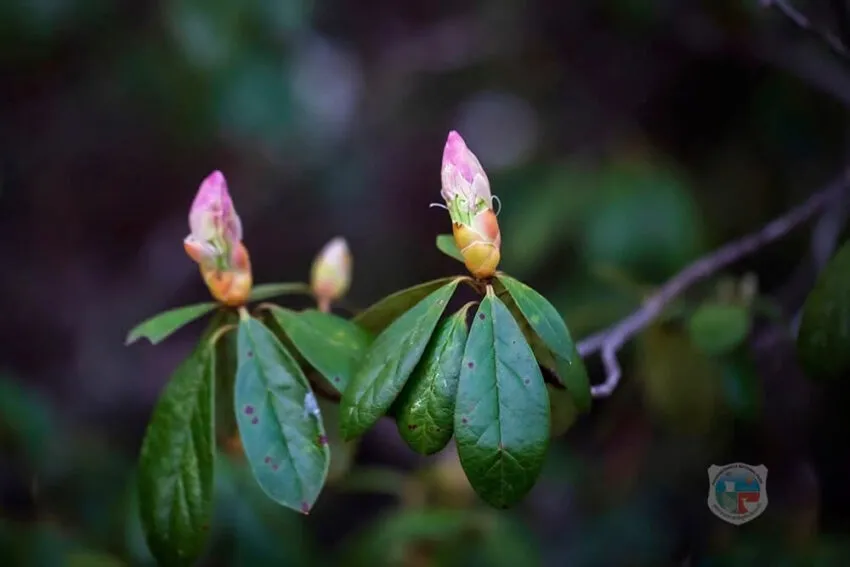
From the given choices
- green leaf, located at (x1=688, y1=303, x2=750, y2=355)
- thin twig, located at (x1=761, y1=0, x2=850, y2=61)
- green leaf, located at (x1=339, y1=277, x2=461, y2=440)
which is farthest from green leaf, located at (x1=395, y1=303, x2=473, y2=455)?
thin twig, located at (x1=761, y1=0, x2=850, y2=61)

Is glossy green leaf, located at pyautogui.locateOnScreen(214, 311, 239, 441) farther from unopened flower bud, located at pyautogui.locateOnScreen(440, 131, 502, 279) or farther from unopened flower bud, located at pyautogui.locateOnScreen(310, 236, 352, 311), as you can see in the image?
unopened flower bud, located at pyautogui.locateOnScreen(440, 131, 502, 279)

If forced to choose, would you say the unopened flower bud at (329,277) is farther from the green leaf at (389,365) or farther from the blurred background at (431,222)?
the green leaf at (389,365)

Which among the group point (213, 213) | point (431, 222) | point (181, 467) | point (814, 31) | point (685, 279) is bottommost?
point (181, 467)

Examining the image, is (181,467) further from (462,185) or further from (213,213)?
(462,185)

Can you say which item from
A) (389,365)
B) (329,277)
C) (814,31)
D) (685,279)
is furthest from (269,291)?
(814,31)

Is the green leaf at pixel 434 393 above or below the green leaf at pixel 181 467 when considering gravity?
above

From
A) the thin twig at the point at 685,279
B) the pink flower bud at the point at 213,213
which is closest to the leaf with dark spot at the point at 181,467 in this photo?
the pink flower bud at the point at 213,213

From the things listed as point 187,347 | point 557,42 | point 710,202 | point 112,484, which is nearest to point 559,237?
point 710,202
